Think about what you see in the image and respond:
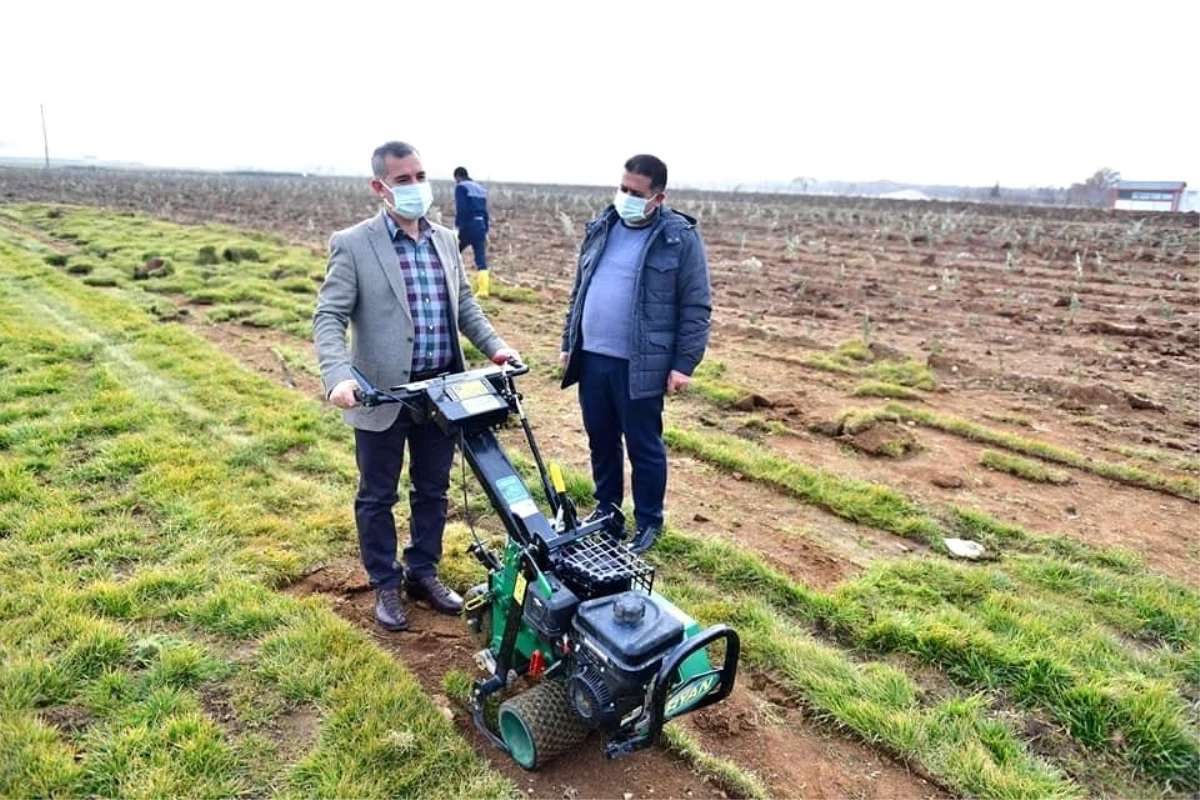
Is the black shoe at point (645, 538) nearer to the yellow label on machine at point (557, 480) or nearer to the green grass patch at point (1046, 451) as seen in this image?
the yellow label on machine at point (557, 480)

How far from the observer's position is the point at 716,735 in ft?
10.6

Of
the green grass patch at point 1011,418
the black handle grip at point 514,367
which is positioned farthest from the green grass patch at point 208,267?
the green grass patch at point 1011,418

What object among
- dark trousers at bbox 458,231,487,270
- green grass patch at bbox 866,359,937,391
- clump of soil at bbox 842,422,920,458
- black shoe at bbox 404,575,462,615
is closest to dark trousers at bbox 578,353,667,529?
black shoe at bbox 404,575,462,615

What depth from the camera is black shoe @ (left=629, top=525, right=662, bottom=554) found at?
462 centimetres

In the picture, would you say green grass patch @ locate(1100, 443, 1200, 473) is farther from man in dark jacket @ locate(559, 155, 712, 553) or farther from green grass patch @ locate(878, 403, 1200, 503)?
man in dark jacket @ locate(559, 155, 712, 553)

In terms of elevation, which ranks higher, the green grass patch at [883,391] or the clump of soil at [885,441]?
the green grass patch at [883,391]

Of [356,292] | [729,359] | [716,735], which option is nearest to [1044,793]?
[716,735]

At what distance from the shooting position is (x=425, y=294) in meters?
3.60

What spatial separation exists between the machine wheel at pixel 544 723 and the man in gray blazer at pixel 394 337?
1.18 meters

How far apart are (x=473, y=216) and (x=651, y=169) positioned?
27.2 feet

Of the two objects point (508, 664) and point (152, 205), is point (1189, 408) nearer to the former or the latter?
point (508, 664)

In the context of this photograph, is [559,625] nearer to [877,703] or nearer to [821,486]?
[877,703]

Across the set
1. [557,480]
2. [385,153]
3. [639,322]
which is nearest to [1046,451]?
[639,322]

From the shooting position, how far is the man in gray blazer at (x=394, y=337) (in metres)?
3.41
